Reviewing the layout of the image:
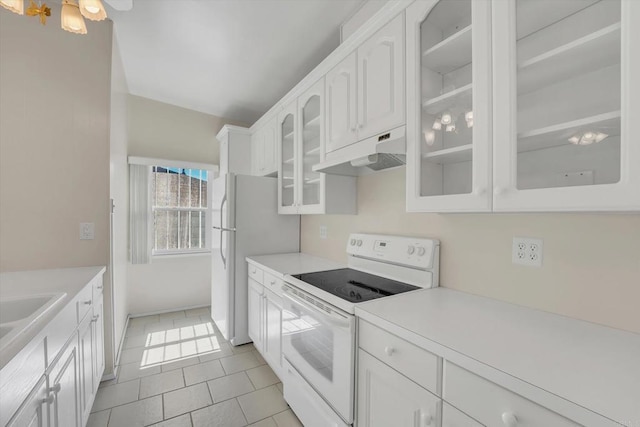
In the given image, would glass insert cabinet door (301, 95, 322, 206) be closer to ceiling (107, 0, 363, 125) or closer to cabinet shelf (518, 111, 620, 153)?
ceiling (107, 0, 363, 125)

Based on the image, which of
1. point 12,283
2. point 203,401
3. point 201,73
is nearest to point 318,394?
point 203,401

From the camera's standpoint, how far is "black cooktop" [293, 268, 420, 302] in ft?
4.66

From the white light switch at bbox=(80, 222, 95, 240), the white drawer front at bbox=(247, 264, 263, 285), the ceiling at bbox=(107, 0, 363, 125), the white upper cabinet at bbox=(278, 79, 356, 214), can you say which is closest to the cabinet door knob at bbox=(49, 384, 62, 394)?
the white light switch at bbox=(80, 222, 95, 240)

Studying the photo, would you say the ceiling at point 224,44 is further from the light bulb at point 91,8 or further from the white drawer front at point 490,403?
the white drawer front at point 490,403

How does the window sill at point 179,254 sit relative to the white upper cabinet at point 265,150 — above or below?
below

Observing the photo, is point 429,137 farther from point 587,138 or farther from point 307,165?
point 307,165

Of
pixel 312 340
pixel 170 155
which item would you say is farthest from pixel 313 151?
pixel 170 155

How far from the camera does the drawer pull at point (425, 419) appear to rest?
0.90 metres

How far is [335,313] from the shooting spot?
52.2 inches

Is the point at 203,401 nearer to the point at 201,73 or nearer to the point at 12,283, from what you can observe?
the point at 12,283

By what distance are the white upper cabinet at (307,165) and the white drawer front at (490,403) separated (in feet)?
4.52

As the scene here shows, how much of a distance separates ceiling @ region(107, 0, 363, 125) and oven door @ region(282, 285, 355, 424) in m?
1.95

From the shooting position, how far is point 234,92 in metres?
3.16

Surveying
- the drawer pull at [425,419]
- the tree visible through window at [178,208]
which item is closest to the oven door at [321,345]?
the drawer pull at [425,419]
